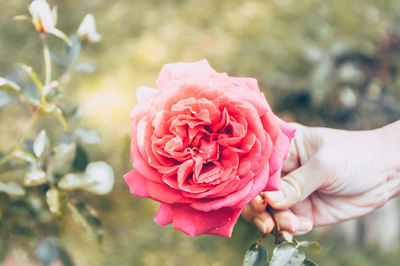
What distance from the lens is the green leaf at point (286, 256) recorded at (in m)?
0.72

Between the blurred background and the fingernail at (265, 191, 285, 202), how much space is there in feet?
2.38

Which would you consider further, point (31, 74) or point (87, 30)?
point (87, 30)

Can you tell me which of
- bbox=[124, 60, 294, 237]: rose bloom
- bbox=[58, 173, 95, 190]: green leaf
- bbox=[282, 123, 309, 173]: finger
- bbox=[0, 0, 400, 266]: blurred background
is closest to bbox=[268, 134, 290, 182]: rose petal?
bbox=[124, 60, 294, 237]: rose bloom

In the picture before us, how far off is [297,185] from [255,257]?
222 mm

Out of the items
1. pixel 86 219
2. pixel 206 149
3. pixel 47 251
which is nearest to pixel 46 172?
pixel 86 219

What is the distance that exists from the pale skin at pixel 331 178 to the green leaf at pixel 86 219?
383 mm

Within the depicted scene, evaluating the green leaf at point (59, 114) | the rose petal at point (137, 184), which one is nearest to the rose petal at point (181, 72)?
the rose petal at point (137, 184)

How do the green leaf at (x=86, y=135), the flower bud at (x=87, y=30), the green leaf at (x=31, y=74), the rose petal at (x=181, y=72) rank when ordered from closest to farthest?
1. the rose petal at (x=181, y=72)
2. the green leaf at (x=31, y=74)
3. the flower bud at (x=87, y=30)
4. the green leaf at (x=86, y=135)

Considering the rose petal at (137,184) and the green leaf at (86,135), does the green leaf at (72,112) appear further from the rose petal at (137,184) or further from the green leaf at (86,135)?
the rose petal at (137,184)

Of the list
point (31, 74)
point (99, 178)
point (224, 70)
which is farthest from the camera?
point (224, 70)

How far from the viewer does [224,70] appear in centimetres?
185

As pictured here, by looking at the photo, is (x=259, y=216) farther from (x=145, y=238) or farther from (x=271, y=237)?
(x=145, y=238)

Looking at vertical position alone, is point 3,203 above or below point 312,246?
below

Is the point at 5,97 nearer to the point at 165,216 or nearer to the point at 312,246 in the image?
the point at 165,216
